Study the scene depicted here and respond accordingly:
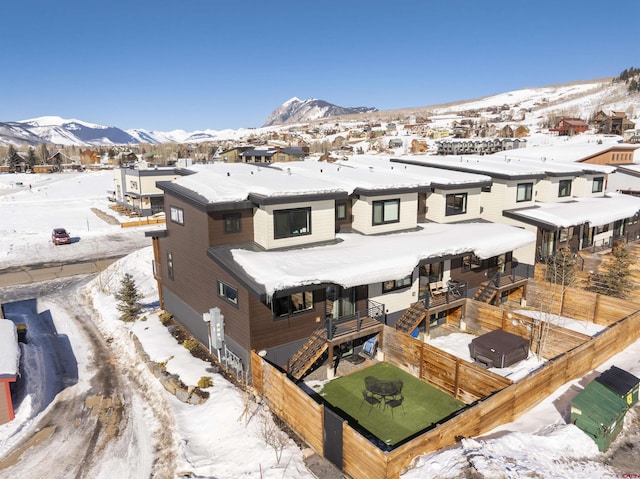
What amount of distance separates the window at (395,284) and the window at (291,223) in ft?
15.4

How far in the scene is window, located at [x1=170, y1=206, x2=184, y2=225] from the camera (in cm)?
2116

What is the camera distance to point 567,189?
3512 centimetres

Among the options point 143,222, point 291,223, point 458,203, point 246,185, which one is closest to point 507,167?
point 458,203

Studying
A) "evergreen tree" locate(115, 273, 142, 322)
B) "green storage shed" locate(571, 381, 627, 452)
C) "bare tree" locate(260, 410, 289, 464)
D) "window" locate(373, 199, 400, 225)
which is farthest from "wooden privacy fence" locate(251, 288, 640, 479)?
"evergreen tree" locate(115, 273, 142, 322)

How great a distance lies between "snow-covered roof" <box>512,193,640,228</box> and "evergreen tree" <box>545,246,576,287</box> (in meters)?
2.29

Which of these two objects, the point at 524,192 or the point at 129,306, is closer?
the point at 129,306

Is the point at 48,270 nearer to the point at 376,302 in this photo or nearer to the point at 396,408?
the point at 376,302

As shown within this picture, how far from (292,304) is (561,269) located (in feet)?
61.7

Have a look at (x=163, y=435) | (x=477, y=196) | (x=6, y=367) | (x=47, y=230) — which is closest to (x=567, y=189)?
(x=477, y=196)

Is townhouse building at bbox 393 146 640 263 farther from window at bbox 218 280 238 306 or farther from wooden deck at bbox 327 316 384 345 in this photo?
window at bbox 218 280 238 306

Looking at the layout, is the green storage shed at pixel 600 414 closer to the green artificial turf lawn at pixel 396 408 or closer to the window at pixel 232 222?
the green artificial turf lawn at pixel 396 408

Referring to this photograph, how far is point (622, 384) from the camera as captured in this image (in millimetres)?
13977

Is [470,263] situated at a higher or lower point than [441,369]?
higher

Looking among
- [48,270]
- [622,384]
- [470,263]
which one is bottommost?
[48,270]
